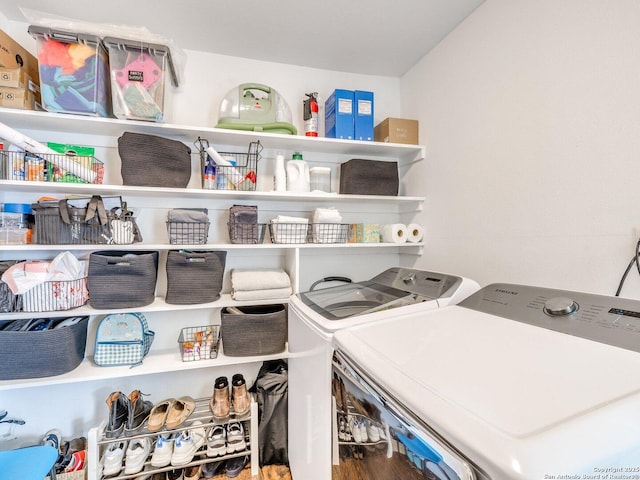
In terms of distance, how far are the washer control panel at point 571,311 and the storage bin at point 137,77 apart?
176cm

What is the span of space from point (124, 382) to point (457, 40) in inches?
110

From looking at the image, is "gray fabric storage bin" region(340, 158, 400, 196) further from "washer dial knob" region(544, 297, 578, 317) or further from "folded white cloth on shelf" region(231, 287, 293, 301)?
"washer dial knob" region(544, 297, 578, 317)

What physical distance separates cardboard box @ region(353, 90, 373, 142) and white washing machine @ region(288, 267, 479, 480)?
35.2 inches

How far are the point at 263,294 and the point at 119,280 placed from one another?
73 cm

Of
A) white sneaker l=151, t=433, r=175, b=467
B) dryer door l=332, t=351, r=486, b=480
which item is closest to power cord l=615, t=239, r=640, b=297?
dryer door l=332, t=351, r=486, b=480

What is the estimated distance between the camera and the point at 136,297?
5.06 feet

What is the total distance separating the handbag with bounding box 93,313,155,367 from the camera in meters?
1.58

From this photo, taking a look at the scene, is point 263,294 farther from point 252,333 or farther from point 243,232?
point 243,232

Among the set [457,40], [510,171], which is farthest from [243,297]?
[457,40]

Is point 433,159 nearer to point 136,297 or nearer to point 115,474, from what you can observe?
point 136,297

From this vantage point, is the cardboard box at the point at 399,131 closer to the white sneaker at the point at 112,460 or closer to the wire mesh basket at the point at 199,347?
the wire mesh basket at the point at 199,347

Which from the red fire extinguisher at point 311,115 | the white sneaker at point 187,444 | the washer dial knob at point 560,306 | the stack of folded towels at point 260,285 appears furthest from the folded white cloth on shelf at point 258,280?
the washer dial knob at point 560,306

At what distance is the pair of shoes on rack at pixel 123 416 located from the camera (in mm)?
1564

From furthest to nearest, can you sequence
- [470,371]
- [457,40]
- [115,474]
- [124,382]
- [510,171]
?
1. [124,382]
2. [457,40]
3. [115,474]
4. [510,171]
5. [470,371]
